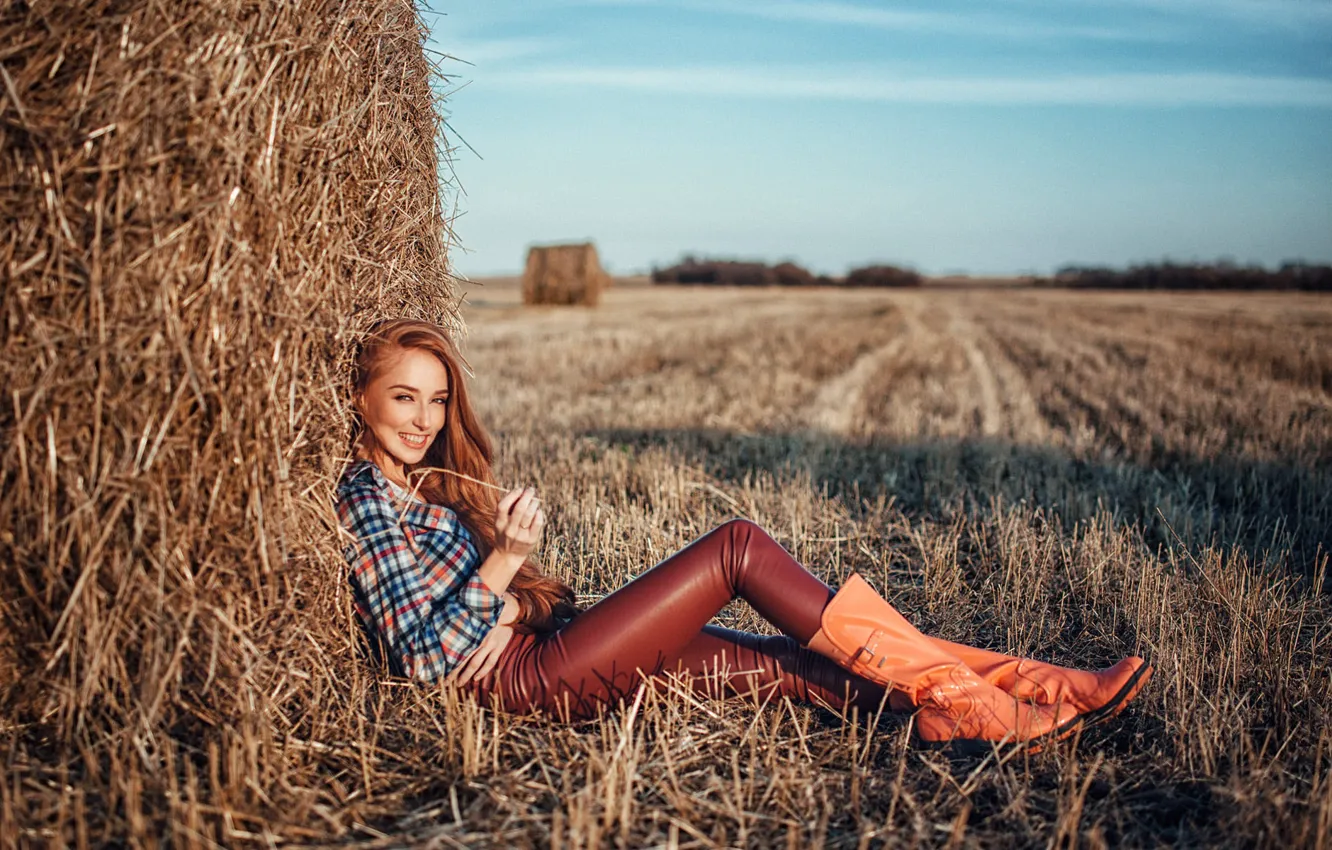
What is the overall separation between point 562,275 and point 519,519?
24690 millimetres

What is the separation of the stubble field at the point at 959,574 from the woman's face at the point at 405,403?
32.3 inches

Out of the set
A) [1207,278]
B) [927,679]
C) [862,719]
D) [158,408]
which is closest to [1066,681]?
[927,679]

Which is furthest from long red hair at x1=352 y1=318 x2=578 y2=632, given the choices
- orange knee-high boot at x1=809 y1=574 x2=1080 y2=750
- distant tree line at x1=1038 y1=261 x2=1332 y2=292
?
distant tree line at x1=1038 y1=261 x2=1332 y2=292

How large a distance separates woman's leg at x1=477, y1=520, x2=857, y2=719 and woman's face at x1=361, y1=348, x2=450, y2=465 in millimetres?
713

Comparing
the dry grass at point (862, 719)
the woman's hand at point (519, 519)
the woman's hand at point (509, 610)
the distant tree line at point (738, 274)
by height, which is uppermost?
the distant tree line at point (738, 274)

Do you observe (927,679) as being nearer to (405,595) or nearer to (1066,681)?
(1066,681)

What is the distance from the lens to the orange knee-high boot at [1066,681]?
9.12 feet

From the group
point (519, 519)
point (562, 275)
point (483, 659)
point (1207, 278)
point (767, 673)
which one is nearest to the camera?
point (519, 519)

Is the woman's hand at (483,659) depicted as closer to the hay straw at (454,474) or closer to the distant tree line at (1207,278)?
the hay straw at (454,474)

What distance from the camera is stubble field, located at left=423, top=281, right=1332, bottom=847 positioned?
2.38 m

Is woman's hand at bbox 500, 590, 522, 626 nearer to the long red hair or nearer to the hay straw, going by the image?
the long red hair

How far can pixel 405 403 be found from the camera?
9.40 feet

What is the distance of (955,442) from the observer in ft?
24.2

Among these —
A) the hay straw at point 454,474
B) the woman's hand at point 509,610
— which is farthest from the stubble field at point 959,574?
the hay straw at point 454,474
